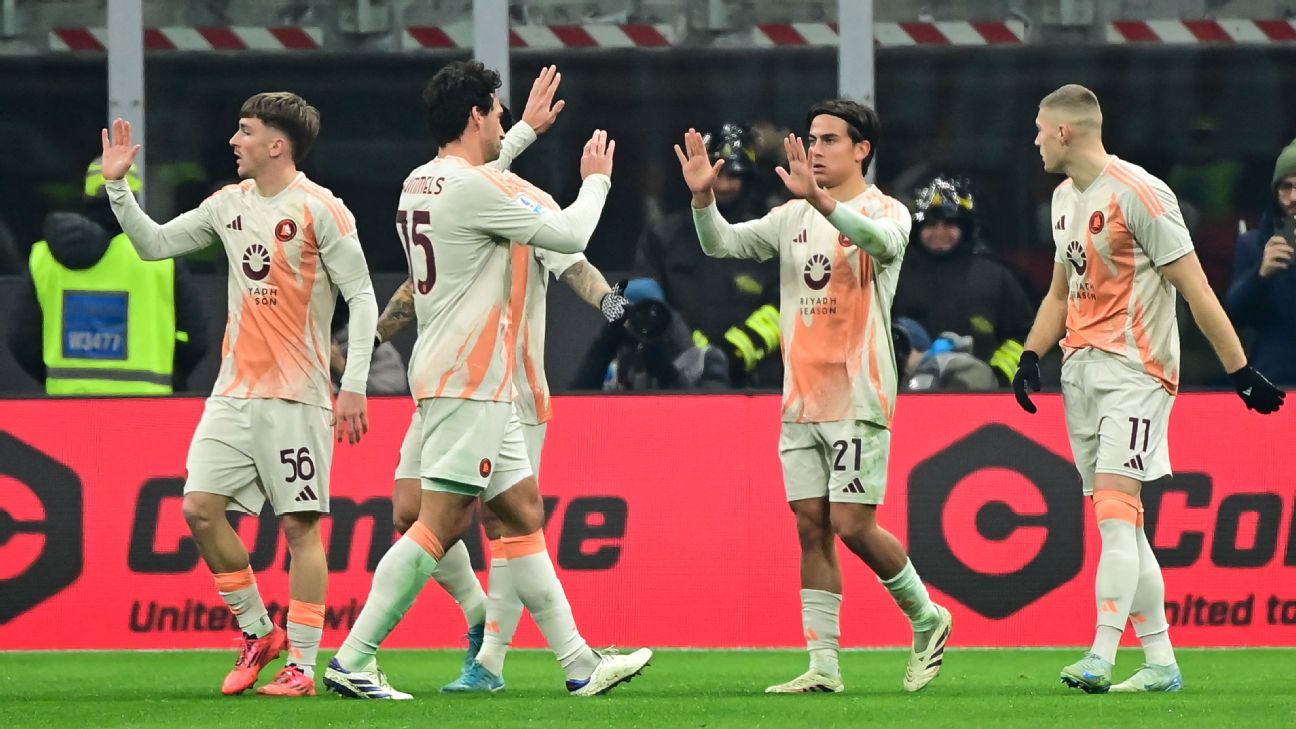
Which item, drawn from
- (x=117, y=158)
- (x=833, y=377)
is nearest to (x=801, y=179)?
(x=833, y=377)

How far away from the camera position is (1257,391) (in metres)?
8.26

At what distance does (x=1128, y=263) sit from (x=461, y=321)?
2.28 metres

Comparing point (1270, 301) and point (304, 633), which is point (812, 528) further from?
point (1270, 301)

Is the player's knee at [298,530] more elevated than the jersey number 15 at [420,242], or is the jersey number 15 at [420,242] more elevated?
the jersey number 15 at [420,242]

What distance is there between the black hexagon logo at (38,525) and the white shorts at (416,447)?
9.81 ft

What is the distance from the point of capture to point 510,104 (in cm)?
1218

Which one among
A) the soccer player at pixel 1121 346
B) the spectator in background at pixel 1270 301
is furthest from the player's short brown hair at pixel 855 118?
the spectator in background at pixel 1270 301

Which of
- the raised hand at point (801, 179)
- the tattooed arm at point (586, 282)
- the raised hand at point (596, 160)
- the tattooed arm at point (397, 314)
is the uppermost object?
the raised hand at point (596, 160)

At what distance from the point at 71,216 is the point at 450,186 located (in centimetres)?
447

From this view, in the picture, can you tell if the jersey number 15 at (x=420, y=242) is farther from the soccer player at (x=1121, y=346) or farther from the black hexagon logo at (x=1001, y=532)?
the black hexagon logo at (x=1001, y=532)

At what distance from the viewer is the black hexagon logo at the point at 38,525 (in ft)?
36.3

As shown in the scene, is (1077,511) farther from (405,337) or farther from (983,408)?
(405,337)

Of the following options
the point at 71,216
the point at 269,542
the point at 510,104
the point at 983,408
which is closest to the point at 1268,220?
the point at 983,408

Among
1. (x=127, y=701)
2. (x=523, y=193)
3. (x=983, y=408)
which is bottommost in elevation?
(x=127, y=701)
